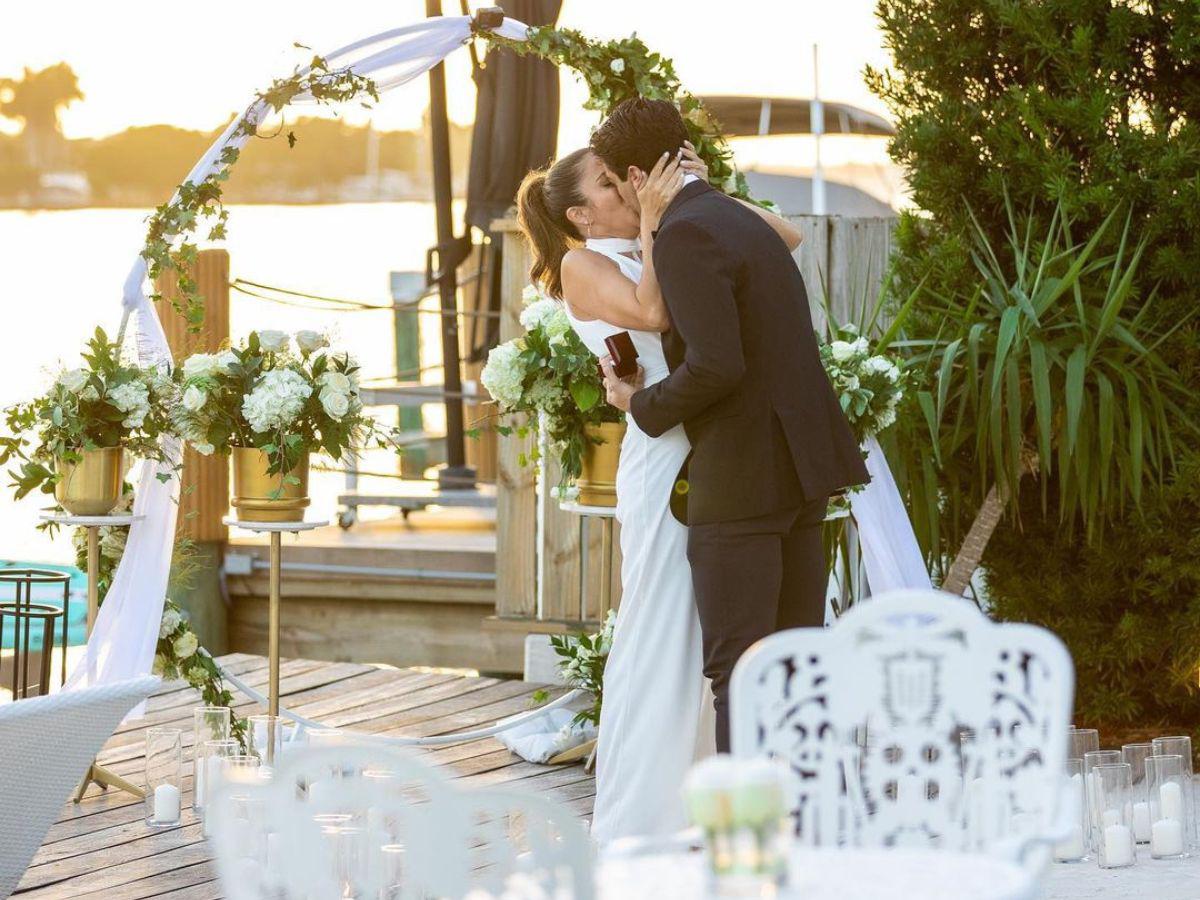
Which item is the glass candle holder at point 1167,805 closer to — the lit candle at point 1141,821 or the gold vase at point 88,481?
the lit candle at point 1141,821

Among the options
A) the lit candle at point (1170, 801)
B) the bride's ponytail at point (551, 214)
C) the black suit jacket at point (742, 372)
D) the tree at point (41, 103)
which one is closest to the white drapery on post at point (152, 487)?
the bride's ponytail at point (551, 214)

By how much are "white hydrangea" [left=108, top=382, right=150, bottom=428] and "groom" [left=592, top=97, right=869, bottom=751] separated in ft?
5.11

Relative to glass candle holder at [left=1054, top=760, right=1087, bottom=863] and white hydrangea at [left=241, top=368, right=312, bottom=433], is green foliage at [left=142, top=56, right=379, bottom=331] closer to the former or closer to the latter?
white hydrangea at [left=241, top=368, right=312, bottom=433]

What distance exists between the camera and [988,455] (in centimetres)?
473

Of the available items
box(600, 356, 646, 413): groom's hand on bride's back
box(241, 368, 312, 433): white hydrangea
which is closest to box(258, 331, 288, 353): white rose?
box(241, 368, 312, 433): white hydrangea

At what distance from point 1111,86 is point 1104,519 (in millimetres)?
1218

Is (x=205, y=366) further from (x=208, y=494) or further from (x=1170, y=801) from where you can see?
(x=208, y=494)

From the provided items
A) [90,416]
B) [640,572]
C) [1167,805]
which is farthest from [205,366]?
[1167,805]

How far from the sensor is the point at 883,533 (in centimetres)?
426

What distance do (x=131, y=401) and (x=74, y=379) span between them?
0.47ft

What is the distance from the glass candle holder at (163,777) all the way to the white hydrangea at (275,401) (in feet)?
2.55

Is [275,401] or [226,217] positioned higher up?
[226,217]

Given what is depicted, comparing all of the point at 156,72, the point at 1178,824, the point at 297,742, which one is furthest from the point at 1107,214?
the point at 156,72

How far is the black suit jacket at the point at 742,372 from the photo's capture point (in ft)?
9.70
